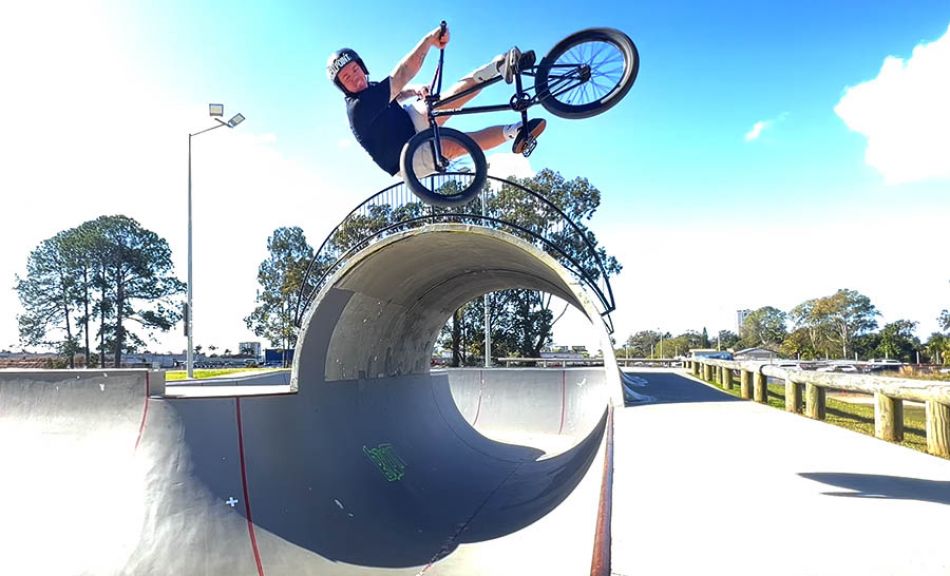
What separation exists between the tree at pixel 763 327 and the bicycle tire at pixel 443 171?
114874mm

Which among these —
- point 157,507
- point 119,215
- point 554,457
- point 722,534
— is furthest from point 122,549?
point 119,215

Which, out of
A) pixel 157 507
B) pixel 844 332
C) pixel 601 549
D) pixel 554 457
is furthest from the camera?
pixel 844 332

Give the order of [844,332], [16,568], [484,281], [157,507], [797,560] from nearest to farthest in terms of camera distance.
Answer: [797,560] → [16,568] → [157,507] → [484,281] → [844,332]

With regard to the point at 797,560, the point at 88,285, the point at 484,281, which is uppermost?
the point at 88,285

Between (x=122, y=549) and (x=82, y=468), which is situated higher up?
(x=82, y=468)

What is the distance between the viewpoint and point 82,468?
7.45m

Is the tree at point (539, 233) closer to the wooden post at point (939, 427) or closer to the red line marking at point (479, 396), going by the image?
the red line marking at point (479, 396)

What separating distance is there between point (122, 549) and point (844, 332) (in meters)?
92.0

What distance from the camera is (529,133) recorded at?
20.2 ft

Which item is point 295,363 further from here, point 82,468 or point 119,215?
point 119,215

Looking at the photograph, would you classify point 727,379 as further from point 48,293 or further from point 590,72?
point 48,293

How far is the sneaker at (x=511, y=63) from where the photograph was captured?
5707 mm

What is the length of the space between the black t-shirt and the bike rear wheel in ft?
5.11

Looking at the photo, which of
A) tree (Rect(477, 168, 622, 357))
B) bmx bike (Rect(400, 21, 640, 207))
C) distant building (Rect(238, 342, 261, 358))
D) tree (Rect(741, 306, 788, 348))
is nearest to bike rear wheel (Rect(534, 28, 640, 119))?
bmx bike (Rect(400, 21, 640, 207))
